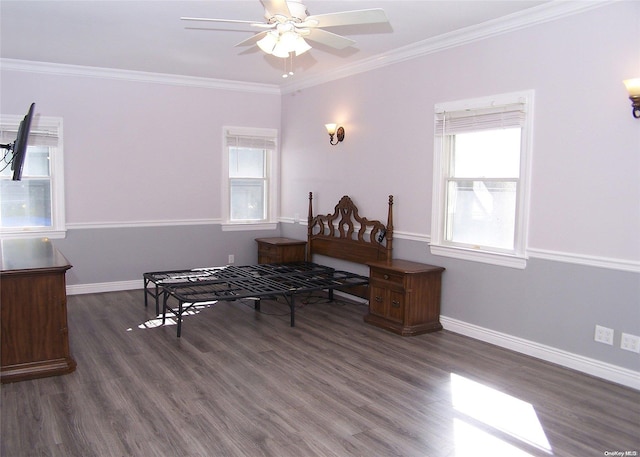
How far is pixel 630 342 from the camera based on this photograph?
3334mm

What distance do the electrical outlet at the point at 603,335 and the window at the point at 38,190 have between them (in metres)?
5.43

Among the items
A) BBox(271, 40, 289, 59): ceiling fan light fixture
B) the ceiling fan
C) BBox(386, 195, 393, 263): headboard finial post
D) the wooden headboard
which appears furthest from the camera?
the wooden headboard

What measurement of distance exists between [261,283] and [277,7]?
2.81 meters

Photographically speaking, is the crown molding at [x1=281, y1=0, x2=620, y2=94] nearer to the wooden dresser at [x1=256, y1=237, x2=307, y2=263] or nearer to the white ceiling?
the white ceiling

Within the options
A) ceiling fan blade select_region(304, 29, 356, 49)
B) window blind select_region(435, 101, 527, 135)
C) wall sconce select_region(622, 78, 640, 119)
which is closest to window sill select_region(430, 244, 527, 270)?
window blind select_region(435, 101, 527, 135)

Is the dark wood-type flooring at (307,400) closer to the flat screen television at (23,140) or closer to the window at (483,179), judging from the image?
the window at (483,179)

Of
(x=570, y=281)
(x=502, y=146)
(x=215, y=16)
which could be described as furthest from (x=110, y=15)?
(x=570, y=281)

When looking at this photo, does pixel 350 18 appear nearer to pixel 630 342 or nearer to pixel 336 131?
pixel 630 342

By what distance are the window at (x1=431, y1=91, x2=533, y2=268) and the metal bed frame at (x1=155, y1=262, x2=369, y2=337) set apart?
3.79ft

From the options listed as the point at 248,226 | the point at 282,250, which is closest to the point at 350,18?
the point at 282,250

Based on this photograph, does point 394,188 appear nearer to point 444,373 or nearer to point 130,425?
point 444,373

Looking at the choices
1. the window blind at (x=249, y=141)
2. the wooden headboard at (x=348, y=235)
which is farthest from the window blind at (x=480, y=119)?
the window blind at (x=249, y=141)

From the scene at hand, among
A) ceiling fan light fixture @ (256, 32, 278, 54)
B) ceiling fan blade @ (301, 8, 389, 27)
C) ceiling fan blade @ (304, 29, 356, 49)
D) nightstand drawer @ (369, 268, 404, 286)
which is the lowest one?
nightstand drawer @ (369, 268, 404, 286)

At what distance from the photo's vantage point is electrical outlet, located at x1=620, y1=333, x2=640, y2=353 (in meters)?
3.30
